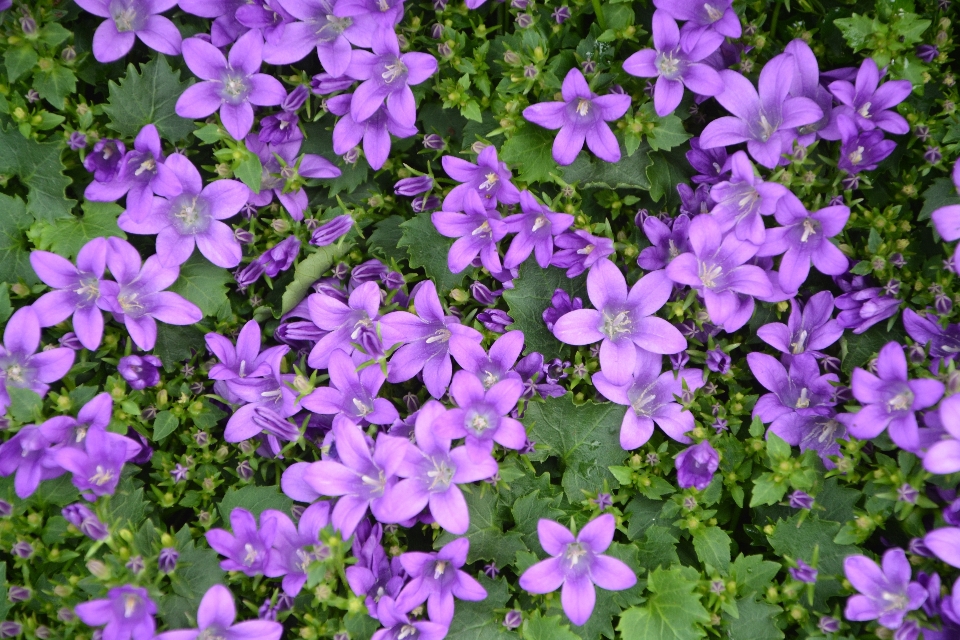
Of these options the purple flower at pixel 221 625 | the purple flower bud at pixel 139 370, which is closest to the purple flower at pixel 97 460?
the purple flower bud at pixel 139 370

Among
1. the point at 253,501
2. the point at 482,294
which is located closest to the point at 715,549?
the point at 482,294

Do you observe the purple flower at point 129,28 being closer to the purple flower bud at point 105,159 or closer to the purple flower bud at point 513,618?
the purple flower bud at point 105,159

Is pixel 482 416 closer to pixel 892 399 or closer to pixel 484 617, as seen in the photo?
pixel 484 617

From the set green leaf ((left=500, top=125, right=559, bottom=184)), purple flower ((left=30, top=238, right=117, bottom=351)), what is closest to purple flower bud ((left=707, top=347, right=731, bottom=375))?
green leaf ((left=500, top=125, right=559, bottom=184))

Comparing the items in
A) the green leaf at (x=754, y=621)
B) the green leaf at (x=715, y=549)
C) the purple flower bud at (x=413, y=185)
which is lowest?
the green leaf at (x=754, y=621)

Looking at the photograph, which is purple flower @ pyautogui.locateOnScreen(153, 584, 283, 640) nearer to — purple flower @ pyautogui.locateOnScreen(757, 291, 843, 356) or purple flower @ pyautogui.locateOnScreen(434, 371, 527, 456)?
purple flower @ pyautogui.locateOnScreen(434, 371, 527, 456)

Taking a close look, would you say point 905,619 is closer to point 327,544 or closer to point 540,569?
point 540,569
